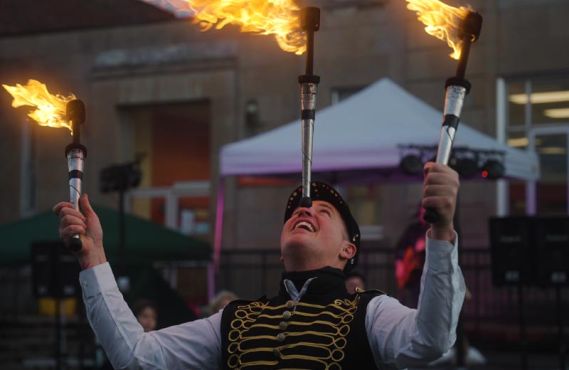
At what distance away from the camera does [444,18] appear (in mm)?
3451

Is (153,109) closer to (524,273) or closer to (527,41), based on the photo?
(527,41)

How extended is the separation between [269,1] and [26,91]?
944 mm

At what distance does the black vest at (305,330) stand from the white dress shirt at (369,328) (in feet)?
0.19

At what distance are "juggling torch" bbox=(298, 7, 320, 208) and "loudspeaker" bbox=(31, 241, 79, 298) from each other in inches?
346

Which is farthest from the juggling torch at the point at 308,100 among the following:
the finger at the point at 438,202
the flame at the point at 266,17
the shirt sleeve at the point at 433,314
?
the finger at the point at 438,202

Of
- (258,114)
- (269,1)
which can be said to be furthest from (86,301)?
(258,114)

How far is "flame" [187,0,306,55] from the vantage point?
4137mm

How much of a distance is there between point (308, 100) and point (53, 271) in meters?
9.07

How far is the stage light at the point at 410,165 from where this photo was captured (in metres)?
10.9

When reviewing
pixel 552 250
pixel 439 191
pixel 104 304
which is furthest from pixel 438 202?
pixel 552 250

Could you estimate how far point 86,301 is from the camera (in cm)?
379

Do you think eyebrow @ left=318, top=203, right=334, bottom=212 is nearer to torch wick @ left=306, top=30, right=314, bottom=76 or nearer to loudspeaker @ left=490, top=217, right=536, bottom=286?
torch wick @ left=306, top=30, right=314, bottom=76

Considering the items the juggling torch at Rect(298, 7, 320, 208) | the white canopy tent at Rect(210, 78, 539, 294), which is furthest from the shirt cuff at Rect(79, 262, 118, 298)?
the white canopy tent at Rect(210, 78, 539, 294)

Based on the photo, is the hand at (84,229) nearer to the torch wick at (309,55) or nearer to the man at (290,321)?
the man at (290,321)
